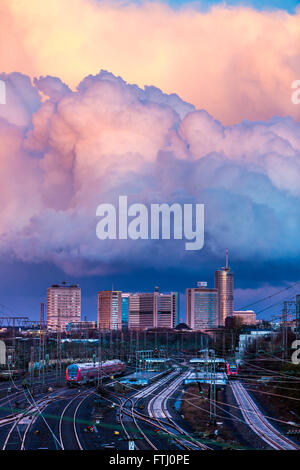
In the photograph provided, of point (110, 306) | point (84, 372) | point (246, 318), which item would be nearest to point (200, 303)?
point (110, 306)

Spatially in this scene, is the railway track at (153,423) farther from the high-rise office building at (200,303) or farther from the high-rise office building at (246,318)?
the high-rise office building at (200,303)

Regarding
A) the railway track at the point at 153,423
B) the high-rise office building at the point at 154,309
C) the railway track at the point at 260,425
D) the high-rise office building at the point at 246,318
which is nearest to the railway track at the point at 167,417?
the railway track at the point at 153,423

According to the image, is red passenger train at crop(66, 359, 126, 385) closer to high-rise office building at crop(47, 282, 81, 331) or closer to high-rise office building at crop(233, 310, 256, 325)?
high-rise office building at crop(233, 310, 256, 325)

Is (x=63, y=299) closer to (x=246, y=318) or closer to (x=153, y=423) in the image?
(x=246, y=318)

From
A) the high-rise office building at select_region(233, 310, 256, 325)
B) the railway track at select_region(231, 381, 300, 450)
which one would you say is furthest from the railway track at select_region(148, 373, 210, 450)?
the high-rise office building at select_region(233, 310, 256, 325)

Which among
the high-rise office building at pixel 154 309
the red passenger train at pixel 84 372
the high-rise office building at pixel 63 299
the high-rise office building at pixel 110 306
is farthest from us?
the high-rise office building at pixel 154 309

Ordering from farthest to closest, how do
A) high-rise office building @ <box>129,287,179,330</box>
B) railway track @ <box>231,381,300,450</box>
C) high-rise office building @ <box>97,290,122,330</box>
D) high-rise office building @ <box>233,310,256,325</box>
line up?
1. high-rise office building @ <box>129,287,179,330</box>
2. high-rise office building @ <box>97,290,122,330</box>
3. high-rise office building @ <box>233,310,256,325</box>
4. railway track @ <box>231,381,300,450</box>

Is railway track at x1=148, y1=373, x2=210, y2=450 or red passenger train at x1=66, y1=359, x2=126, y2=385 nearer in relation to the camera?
railway track at x1=148, y1=373, x2=210, y2=450

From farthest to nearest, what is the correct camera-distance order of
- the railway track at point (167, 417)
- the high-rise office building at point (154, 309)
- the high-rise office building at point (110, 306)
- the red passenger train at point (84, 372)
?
the high-rise office building at point (154, 309) < the high-rise office building at point (110, 306) < the red passenger train at point (84, 372) < the railway track at point (167, 417)

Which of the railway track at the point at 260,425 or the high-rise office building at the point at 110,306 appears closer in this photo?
the railway track at the point at 260,425

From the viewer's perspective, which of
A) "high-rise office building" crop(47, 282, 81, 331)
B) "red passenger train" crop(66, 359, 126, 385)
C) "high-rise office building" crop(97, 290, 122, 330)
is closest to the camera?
"red passenger train" crop(66, 359, 126, 385)
